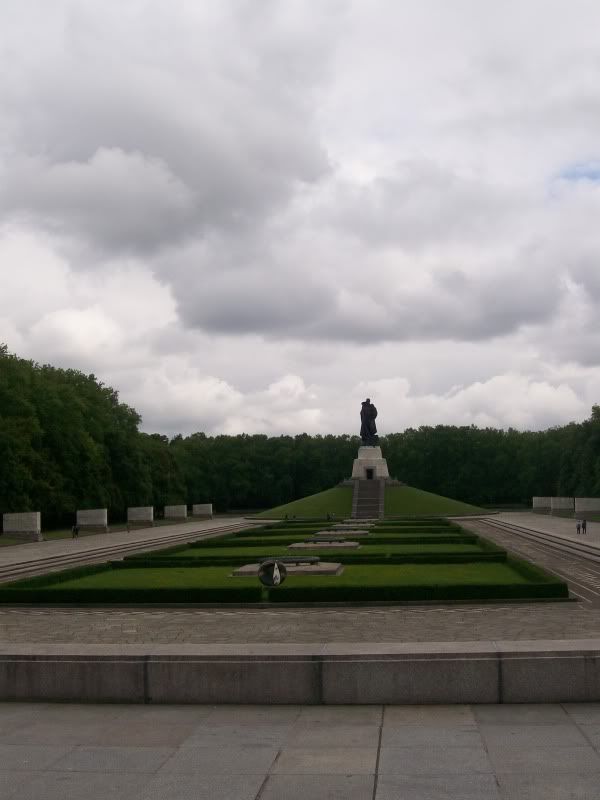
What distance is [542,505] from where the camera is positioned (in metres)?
66.2

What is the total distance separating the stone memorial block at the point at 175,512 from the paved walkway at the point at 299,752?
5802 centimetres

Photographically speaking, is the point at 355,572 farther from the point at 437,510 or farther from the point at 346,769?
the point at 437,510

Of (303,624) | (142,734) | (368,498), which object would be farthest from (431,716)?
(368,498)

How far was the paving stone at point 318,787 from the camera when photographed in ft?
16.4

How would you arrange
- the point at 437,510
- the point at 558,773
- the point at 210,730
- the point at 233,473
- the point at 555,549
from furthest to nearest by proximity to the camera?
the point at 233,473
the point at 437,510
the point at 555,549
the point at 210,730
the point at 558,773

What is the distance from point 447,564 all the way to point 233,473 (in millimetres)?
69414

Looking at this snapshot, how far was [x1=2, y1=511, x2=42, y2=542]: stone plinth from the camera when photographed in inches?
1508

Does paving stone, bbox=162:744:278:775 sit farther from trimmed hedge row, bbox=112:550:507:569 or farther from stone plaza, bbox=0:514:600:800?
trimmed hedge row, bbox=112:550:507:569

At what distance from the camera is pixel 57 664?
722cm

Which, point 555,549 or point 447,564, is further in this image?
point 555,549

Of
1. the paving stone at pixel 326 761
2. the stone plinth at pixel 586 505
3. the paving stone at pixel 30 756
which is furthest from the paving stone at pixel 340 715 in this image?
the stone plinth at pixel 586 505

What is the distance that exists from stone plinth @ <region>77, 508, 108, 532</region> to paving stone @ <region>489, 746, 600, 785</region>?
144 ft

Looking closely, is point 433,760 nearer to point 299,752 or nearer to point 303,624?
point 299,752

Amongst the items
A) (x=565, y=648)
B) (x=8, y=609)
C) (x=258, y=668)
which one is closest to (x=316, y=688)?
(x=258, y=668)
